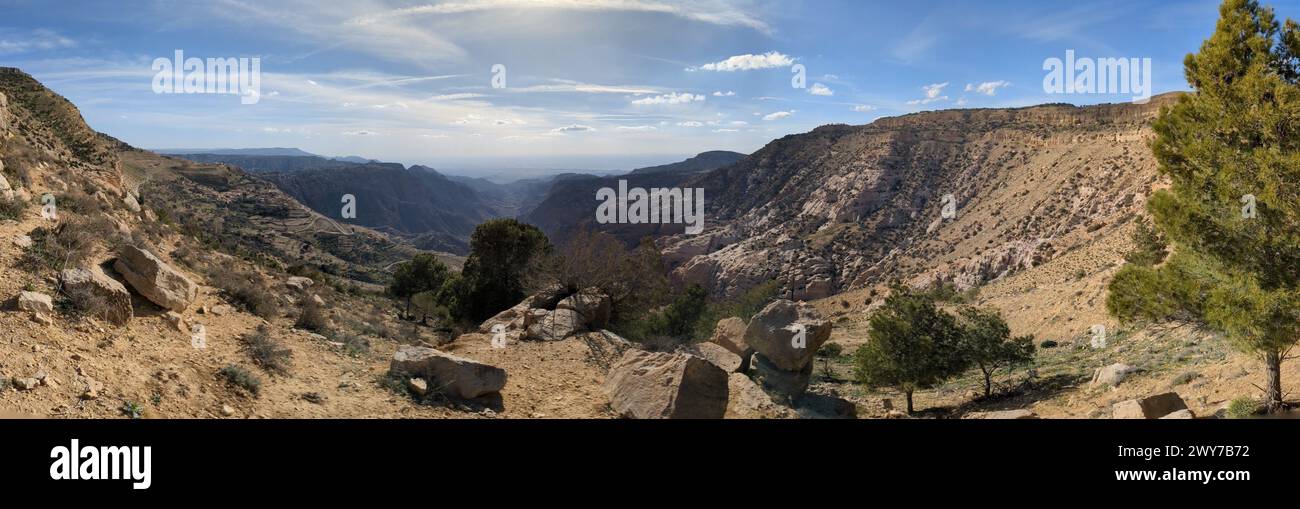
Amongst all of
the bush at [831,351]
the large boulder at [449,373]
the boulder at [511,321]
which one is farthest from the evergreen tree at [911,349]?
the bush at [831,351]

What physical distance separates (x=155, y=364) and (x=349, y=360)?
133 inches

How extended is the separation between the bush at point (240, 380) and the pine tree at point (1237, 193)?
44.5 ft

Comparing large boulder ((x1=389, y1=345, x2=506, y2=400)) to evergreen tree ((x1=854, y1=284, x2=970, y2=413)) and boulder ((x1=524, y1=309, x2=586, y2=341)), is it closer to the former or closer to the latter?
boulder ((x1=524, y1=309, x2=586, y2=341))

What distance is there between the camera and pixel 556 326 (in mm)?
15719

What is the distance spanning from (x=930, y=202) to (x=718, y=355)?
60916mm

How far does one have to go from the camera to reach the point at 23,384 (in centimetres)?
593

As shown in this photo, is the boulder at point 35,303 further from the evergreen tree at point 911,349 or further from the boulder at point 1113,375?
the boulder at point 1113,375

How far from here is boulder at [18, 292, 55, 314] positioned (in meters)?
7.52

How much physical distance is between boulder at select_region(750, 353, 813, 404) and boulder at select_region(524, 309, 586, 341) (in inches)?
200

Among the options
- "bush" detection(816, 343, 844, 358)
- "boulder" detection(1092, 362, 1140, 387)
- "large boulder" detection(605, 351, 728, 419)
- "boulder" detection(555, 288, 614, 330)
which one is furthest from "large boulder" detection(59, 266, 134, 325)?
"bush" detection(816, 343, 844, 358)

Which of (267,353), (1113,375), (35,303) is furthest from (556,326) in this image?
(1113,375)

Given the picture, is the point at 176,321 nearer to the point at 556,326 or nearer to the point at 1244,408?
the point at 556,326

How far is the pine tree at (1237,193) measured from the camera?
7891mm
